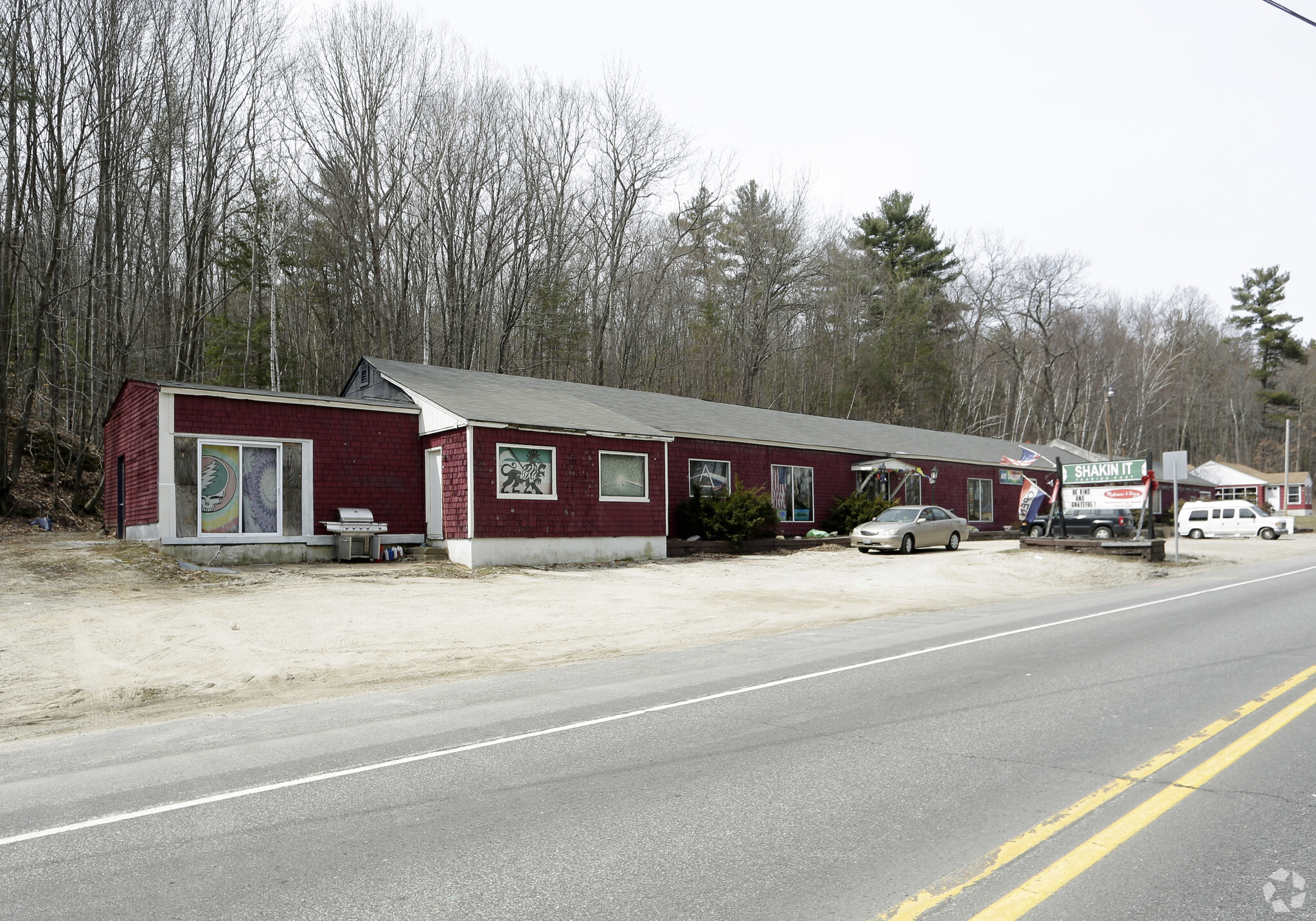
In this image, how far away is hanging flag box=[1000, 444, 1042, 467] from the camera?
33.0m

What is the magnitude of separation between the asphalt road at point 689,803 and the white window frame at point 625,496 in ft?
46.5

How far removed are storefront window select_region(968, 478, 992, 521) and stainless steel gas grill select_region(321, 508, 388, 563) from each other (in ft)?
84.2

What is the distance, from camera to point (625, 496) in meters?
23.0

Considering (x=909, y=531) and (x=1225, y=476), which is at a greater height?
(x=1225, y=476)

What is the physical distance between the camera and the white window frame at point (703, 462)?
86.1 ft

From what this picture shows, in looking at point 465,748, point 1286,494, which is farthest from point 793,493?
point 1286,494

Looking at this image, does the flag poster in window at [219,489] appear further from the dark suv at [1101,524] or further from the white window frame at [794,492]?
the dark suv at [1101,524]

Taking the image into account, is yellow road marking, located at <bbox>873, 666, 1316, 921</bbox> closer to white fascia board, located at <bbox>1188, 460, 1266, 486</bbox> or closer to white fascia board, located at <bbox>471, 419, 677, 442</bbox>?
white fascia board, located at <bbox>471, 419, 677, 442</bbox>

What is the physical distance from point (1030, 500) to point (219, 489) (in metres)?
27.7

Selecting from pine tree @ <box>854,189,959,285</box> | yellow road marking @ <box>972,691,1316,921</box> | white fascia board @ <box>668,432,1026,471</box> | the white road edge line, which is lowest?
the white road edge line

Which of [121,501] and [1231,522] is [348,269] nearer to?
[121,501]

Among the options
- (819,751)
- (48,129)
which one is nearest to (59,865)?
(819,751)

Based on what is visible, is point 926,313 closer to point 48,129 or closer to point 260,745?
point 48,129

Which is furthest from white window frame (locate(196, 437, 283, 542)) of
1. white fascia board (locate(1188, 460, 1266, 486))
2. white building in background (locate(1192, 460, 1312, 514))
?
white fascia board (locate(1188, 460, 1266, 486))
